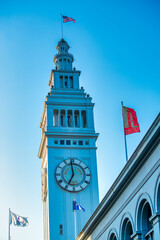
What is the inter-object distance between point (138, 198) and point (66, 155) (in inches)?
1499

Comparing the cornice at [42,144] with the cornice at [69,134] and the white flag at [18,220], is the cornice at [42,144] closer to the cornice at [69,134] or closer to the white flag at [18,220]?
the cornice at [69,134]

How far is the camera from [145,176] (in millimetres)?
37406

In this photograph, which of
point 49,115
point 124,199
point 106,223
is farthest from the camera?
point 49,115

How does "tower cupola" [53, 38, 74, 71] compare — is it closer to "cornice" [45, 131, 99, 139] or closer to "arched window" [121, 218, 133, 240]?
"cornice" [45, 131, 99, 139]

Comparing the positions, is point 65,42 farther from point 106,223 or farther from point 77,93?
point 106,223

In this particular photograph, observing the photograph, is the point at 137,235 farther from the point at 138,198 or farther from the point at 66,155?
the point at 66,155

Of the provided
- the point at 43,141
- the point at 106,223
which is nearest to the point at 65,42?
the point at 43,141

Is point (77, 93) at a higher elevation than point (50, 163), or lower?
higher

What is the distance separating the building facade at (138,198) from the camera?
3538 cm

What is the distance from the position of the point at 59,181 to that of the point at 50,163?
10.2ft

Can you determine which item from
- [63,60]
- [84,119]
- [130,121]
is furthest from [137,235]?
[63,60]

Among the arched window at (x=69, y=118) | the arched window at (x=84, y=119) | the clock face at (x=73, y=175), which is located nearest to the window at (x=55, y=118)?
the arched window at (x=69, y=118)

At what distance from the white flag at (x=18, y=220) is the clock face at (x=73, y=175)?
31.3 feet

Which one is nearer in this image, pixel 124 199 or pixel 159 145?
pixel 159 145
